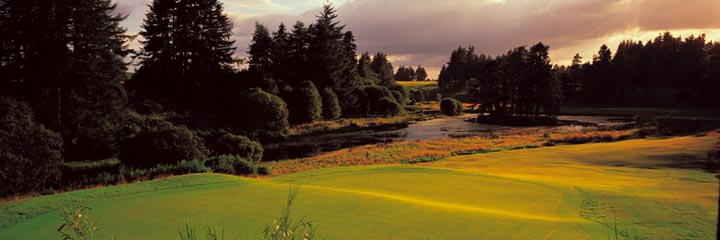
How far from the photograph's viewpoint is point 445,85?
146 m

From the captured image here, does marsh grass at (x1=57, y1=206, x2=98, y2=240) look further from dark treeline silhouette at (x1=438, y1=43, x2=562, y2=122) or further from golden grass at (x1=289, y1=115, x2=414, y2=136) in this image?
dark treeline silhouette at (x1=438, y1=43, x2=562, y2=122)

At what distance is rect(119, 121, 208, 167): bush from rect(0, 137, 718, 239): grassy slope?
10014 millimetres

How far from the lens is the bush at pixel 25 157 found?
56.3 feet

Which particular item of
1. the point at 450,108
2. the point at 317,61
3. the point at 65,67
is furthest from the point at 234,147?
the point at 450,108

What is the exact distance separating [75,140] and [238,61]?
90.3ft

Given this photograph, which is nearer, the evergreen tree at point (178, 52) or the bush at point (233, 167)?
the bush at point (233, 167)

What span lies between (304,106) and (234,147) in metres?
25.7

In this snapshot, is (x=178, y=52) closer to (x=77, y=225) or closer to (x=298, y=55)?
(x=298, y=55)

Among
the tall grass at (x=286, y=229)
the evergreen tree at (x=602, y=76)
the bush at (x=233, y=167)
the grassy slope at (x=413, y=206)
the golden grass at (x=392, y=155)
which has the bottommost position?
the golden grass at (x=392, y=155)

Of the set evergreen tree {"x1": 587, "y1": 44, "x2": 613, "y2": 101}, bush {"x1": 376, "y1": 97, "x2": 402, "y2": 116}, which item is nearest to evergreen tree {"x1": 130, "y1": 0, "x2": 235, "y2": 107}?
bush {"x1": 376, "y1": 97, "x2": 402, "y2": 116}

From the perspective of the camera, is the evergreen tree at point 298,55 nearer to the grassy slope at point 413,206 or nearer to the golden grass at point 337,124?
the golden grass at point 337,124

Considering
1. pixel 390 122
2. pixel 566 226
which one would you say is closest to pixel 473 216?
pixel 566 226

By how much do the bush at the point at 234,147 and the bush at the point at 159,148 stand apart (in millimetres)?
3924

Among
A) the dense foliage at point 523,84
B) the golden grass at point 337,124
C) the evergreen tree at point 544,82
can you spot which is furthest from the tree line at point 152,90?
the evergreen tree at point 544,82
